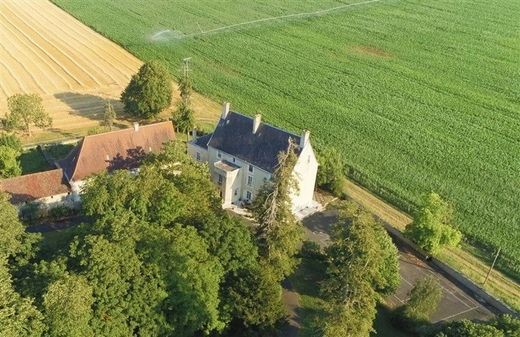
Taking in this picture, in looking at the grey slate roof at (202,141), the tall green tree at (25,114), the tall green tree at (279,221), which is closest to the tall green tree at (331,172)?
the grey slate roof at (202,141)

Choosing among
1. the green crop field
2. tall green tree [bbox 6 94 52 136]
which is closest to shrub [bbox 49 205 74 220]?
tall green tree [bbox 6 94 52 136]

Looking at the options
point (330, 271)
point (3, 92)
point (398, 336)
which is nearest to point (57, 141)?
point (3, 92)

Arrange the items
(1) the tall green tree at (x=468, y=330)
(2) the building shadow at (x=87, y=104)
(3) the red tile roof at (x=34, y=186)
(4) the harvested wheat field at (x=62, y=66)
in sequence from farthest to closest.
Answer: (4) the harvested wheat field at (x=62, y=66)
(2) the building shadow at (x=87, y=104)
(3) the red tile roof at (x=34, y=186)
(1) the tall green tree at (x=468, y=330)

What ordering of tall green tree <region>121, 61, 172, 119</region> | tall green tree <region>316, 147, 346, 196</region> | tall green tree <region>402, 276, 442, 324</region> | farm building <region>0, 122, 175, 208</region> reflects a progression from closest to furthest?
1. tall green tree <region>402, 276, 442, 324</region>
2. farm building <region>0, 122, 175, 208</region>
3. tall green tree <region>316, 147, 346, 196</region>
4. tall green tree <region>121, 61, 172, 119</region>

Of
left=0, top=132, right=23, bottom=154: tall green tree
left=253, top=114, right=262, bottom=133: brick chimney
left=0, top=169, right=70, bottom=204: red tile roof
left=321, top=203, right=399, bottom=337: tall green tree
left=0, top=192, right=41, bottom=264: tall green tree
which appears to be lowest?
left=0, top=169, right=70, bottom=204: red tile roof

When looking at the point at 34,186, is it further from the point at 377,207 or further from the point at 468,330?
the point at 468,330

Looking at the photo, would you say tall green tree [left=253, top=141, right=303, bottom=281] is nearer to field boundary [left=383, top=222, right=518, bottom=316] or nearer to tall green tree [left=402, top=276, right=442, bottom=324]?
tall green tree [left=402, top=276, right=442, bottom=324]

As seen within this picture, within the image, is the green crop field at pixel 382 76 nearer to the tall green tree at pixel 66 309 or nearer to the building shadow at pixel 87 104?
the building shadow at pixel 87 104
